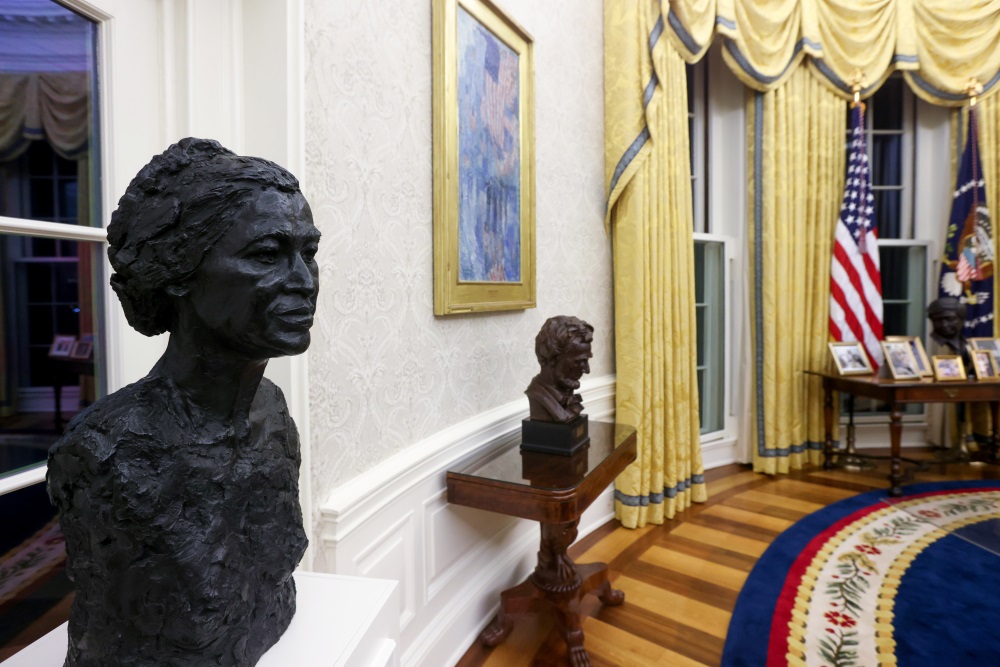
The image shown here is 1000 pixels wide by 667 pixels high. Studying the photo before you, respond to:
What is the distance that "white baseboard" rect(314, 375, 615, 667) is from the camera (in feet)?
5.04

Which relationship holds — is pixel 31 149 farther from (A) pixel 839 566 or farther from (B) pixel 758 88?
(B) pixel 758 88

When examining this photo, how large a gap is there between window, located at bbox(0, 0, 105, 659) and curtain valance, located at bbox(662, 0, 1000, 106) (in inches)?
149

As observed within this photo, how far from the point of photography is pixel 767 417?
4.05m

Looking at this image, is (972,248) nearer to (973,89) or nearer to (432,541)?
(973,89)

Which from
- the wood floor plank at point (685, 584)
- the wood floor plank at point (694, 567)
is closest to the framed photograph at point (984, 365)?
the wood floor plank at point (694, 567)

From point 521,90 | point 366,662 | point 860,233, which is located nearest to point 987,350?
point 860,233

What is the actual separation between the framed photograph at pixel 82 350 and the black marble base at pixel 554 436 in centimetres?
141

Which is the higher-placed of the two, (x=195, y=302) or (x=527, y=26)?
(x=527, y=26)

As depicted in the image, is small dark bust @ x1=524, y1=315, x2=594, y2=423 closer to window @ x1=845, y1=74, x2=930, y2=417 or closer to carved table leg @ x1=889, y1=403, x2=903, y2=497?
carved table leg @ x1=889, y1=403, x2=903, y2=497

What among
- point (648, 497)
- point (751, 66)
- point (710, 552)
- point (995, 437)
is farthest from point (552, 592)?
point (995, 437)

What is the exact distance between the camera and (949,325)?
393 cm

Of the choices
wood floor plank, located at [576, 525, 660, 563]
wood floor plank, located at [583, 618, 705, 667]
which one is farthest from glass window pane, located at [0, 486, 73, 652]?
wood floor plank, located at [576, 525, 660, 563]

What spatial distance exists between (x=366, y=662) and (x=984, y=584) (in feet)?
9.41

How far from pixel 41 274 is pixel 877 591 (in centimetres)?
310
